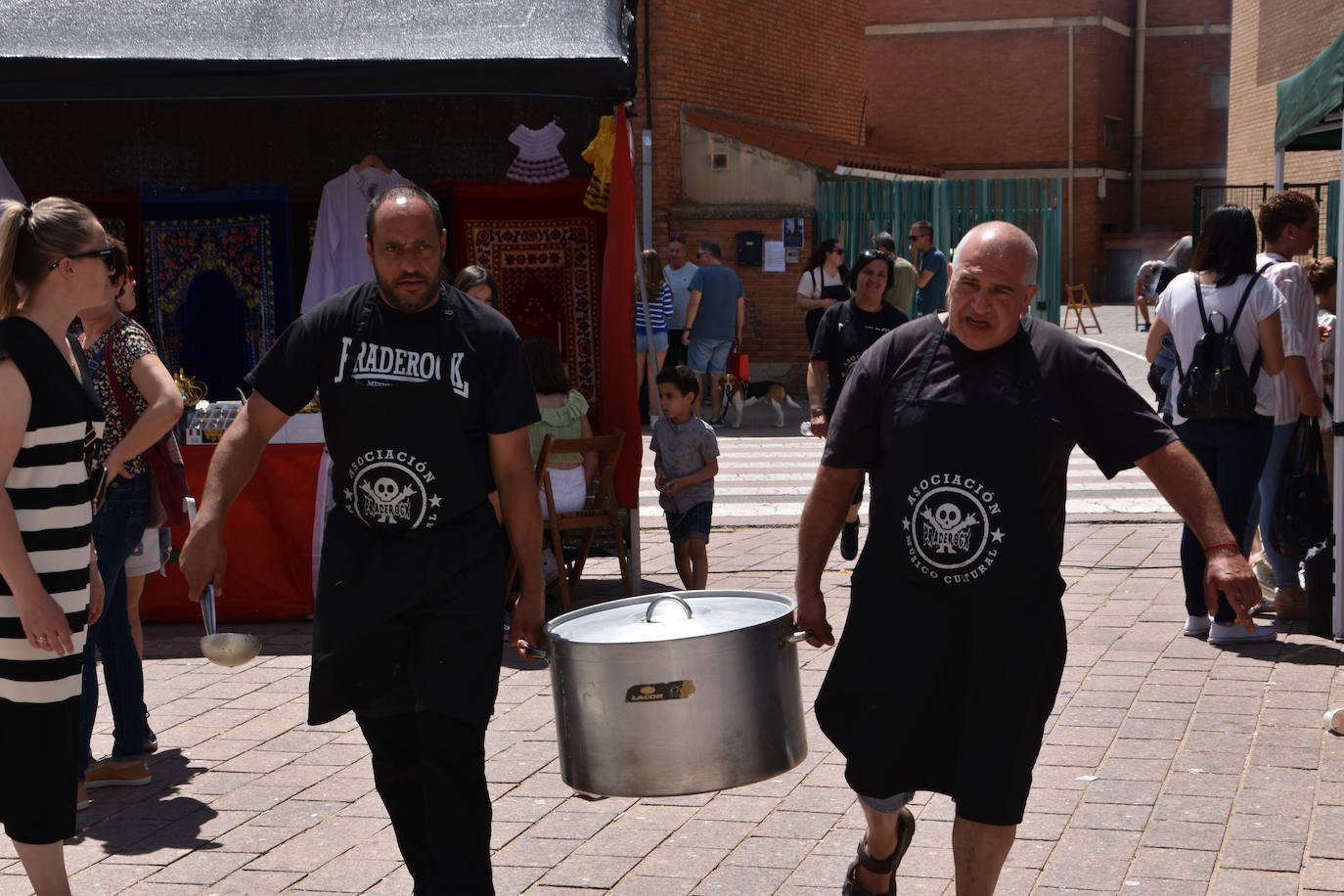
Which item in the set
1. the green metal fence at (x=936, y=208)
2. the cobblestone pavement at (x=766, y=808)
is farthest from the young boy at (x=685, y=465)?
the green metal fence at (x=936, y=208)

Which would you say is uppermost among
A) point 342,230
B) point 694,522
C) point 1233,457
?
point 342,230

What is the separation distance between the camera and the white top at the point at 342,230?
33.6 feet

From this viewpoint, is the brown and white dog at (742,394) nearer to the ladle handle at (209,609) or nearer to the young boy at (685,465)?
the young boy at (685,465)

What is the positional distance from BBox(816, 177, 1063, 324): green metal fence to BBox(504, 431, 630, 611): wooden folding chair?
1236 centimetres

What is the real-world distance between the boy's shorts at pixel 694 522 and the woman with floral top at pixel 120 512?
3.01 m

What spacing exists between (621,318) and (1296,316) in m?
3.35

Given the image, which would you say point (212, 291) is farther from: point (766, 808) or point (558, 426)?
point (766, 808)

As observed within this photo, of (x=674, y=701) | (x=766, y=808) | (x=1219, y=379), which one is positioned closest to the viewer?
(x=674, y=701)

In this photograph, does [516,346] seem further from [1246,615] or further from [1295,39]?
[1295,39]

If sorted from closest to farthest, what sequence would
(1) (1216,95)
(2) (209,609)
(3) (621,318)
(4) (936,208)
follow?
1. (2) (209,609)
2. (3) (621,318)
3. (4) (936,208)
4. (1) (1216,95)

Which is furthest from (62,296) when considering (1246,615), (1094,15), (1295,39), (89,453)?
(1094,15)

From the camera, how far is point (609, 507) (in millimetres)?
8258

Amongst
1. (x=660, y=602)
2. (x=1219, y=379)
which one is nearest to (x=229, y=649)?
(x=660, y=602)

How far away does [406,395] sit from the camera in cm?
395
